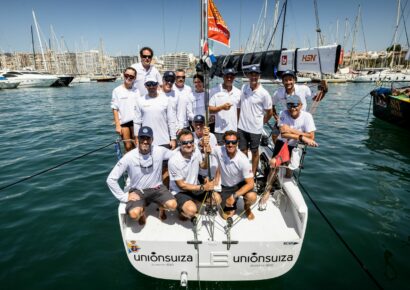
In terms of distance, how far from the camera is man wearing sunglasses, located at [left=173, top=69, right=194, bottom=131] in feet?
16.0

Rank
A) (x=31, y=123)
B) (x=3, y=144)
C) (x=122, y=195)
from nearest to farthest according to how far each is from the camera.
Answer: (x=122, y=195)
(x=3, y=144)
(x=31, y=123)

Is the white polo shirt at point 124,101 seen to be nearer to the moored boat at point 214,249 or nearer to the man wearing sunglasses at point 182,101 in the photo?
the man wearing sunglasses at point 182,101

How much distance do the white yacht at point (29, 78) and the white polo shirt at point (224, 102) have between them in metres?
→ 49.6

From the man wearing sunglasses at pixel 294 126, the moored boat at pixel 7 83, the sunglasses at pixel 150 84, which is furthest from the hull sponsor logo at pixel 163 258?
the moored boat at pixel 7 83

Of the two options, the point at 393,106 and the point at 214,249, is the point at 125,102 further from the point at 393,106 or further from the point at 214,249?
the point at 393,106

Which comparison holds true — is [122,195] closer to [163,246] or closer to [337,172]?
[163,246]

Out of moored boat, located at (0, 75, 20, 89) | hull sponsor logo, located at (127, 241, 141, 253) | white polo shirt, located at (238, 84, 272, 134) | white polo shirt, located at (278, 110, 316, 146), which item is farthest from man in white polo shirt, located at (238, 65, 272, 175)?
moored boat, located at (0, 75, 20, 89)

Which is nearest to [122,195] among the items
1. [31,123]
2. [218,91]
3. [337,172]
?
[218,91]

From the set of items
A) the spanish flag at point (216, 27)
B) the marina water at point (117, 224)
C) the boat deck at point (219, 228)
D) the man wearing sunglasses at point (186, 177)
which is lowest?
the marina water at point (117, 224)

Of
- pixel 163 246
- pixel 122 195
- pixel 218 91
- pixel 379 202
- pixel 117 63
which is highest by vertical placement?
pixel 117 63

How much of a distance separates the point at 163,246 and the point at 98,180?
4.46 metres

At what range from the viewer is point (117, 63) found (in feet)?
558

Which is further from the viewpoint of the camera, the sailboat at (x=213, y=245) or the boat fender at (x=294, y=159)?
the boat fender at (x=294, y=159)

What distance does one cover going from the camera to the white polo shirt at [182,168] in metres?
3.53
